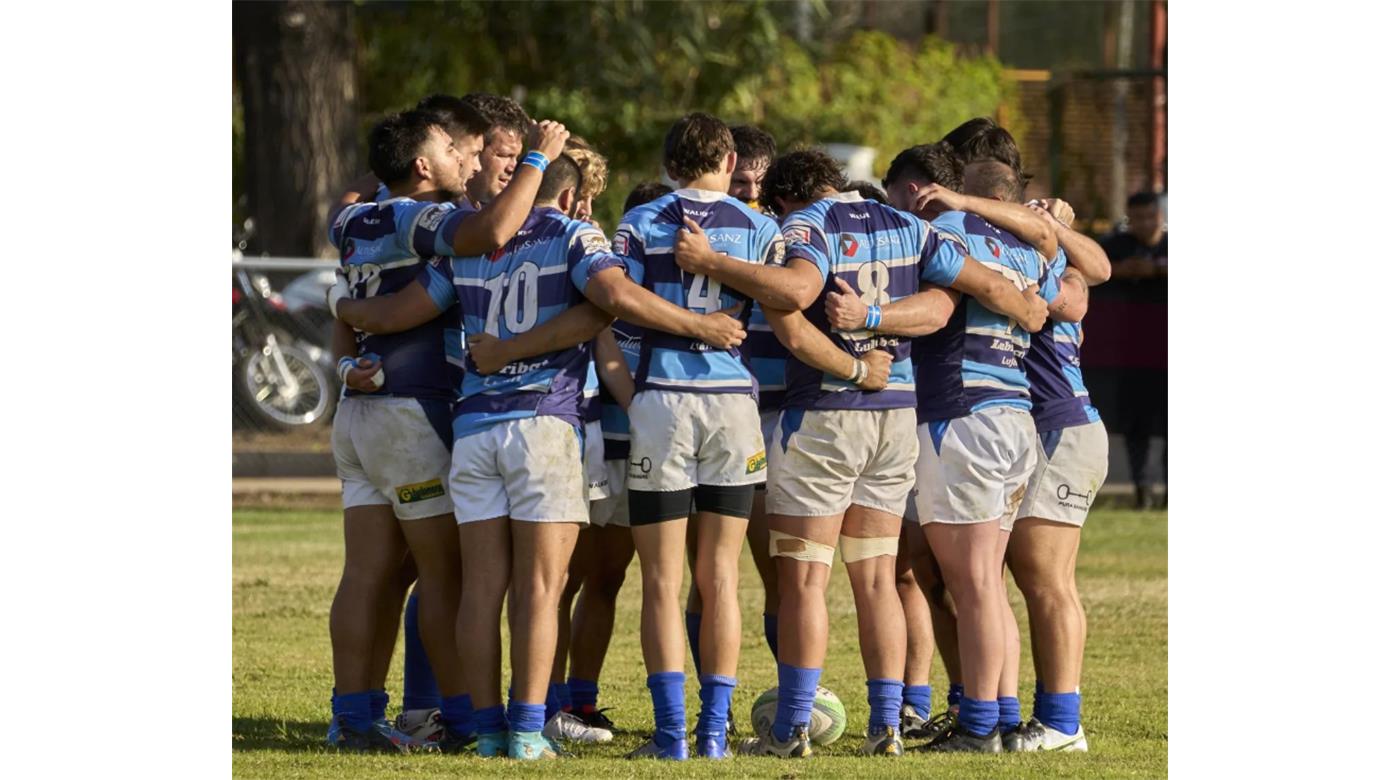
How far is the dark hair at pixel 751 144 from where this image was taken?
7.01m

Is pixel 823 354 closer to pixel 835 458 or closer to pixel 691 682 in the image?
pixel 835 458

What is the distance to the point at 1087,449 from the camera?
6.68m

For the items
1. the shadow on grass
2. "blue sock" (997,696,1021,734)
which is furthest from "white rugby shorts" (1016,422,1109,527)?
the shadow on grass

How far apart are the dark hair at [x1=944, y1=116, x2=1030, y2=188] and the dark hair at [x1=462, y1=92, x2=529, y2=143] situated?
5.17 feet

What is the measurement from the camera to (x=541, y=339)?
19.9 ft

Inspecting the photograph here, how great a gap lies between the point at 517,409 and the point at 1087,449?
206 cm

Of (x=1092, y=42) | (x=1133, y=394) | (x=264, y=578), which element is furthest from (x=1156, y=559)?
(x=1092, y=42)

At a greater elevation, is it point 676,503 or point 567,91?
point 567,91

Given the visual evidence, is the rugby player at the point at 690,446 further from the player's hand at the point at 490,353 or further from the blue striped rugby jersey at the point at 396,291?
the blue striped rugby jersey at the point at 396,291

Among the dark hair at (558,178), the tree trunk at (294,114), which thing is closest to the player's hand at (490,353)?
the dark hair at (558,178)

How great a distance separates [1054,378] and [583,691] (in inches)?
81.9

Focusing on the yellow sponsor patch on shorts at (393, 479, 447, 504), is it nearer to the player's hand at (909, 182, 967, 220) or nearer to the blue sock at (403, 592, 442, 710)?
the blue sock at (403, 592, 442, 710)

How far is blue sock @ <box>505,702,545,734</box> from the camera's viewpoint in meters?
6.02

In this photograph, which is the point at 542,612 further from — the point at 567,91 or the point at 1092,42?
the point at 1092,42
